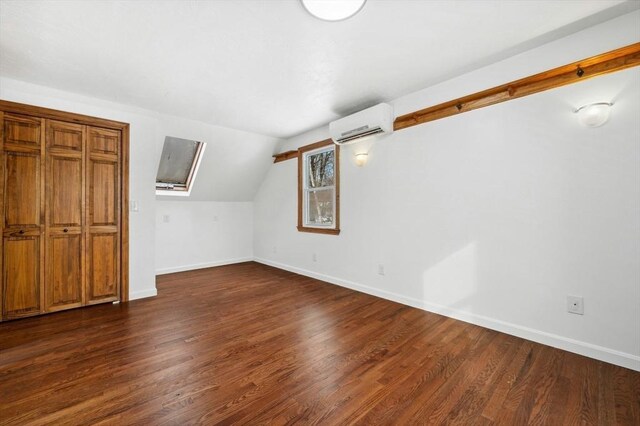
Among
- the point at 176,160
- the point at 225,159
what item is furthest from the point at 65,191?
the point at 225,159

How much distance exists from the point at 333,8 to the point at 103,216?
3.38m

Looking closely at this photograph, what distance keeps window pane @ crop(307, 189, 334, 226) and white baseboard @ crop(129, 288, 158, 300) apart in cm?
244

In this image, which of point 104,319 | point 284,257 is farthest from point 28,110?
point 284,257

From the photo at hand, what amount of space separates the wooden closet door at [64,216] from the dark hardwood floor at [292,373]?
11.3 inches

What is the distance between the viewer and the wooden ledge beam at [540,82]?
1915 mm

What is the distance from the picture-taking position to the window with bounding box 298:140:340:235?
406 centimetres

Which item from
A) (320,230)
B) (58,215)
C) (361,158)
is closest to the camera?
(58,215)

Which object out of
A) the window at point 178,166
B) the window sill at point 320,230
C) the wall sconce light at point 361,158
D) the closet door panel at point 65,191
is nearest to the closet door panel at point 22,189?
the closet door panel at point 65,191

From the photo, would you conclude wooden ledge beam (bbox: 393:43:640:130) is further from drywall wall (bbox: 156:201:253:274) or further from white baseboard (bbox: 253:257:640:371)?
drywall wall (bbox: 156:201:253:274)

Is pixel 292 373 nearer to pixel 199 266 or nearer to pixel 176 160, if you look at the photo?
pixel 199 266

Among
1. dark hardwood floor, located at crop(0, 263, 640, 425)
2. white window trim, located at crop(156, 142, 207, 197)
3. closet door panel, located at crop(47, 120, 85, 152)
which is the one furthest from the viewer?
white window trim, located at crop(156, 142, 207, 197)

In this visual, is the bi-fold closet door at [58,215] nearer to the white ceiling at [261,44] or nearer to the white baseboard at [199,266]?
the white ceiling at [261,44]

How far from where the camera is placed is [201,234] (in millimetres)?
5141

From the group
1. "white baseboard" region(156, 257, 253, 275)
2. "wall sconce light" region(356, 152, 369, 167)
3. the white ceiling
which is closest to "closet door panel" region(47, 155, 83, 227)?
the white ceiling
